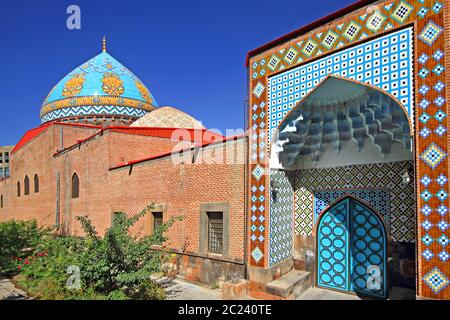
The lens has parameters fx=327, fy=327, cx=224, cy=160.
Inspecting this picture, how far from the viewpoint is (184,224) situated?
7535 mm

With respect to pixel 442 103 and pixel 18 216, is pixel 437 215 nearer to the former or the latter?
pixel 442 103

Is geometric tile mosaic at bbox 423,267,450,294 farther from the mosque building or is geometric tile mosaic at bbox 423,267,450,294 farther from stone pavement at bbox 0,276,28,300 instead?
stone pavement at bbox 0,276,28,300

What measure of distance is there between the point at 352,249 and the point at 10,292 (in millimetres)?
6894

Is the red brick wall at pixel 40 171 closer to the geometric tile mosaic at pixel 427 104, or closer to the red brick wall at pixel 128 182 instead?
the red brick wall at pixel 128 182

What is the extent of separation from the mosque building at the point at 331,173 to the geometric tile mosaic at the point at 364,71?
0.02 m

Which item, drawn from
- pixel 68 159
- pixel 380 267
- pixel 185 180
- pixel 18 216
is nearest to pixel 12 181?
pixel 18 216

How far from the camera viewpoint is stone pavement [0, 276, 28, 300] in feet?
20.8

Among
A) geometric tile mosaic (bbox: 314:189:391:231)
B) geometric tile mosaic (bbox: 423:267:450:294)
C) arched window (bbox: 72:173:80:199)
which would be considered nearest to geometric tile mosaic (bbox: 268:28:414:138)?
geometric tile mosaic (bbox: 314:189:391:231)

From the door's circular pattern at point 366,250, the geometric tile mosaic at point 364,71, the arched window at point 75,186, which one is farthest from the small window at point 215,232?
the arched window at point 75,186

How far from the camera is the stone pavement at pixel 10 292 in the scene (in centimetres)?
633

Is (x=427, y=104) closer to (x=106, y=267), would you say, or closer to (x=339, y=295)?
(x=339, y=295)

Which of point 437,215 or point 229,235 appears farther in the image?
point 229,235

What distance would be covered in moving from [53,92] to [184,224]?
16.3m

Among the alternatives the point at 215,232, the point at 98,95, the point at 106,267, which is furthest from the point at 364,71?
the point at 98,95
